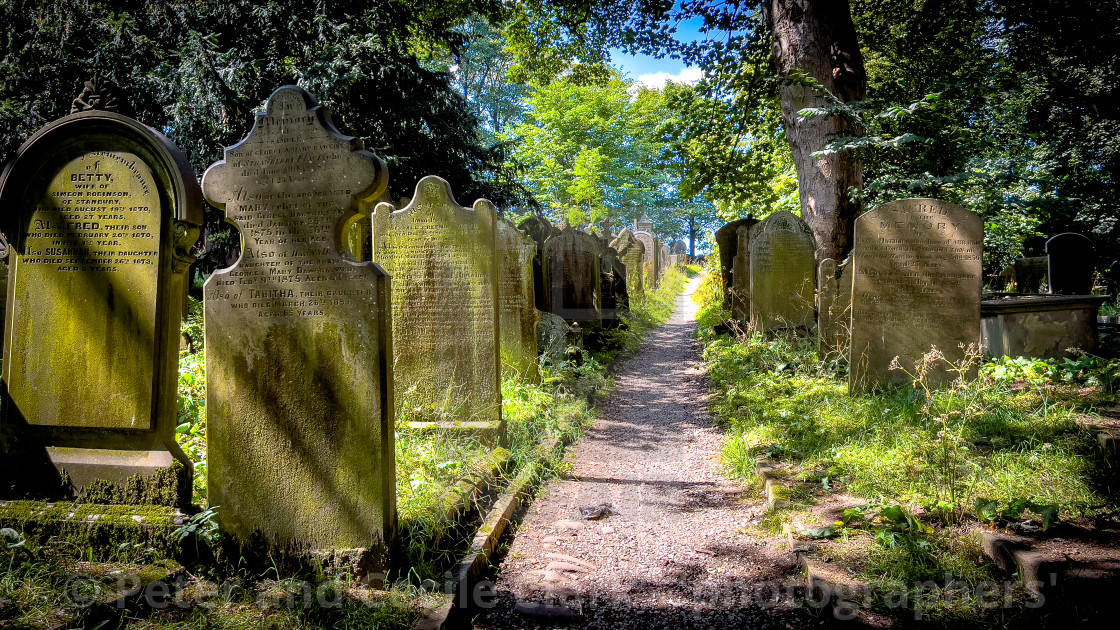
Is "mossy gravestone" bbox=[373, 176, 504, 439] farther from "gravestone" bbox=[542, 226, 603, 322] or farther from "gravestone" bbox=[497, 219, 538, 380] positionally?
"gravestone" bbox=[542, 226, 603, 322]

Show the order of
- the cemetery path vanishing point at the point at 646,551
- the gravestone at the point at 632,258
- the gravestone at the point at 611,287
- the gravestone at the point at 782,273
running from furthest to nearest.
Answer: the gravestone at the point at 632,258 → the gravestone at the point at 611,287 → the gravestone at the point at 782,273 → the cemetery path vanishing point at the point at 646,551

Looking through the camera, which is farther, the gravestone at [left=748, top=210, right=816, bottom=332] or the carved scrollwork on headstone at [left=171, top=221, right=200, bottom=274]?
the gravestone at [left=748, top=210, right=816, bottom=332]

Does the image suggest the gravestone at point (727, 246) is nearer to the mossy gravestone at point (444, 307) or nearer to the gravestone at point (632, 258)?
the gravestone at point (632, 258)

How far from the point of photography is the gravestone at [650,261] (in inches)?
940

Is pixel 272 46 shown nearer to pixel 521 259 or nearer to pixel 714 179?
pixel 521 259

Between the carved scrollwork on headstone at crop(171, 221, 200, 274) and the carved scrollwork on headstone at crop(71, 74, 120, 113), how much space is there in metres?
0.88

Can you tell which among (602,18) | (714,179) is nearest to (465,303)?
(714,179)

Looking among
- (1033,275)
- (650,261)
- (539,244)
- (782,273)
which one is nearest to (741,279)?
(782,273)

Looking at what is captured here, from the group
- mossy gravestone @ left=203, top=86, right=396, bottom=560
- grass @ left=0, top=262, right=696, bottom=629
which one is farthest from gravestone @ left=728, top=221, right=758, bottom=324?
mossy gravestone @ left=203, top=86, right=396, bottom=560

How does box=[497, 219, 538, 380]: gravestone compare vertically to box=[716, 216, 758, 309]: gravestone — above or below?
below

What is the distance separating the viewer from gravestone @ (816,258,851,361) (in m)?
7.45

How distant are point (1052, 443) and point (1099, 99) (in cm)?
1615

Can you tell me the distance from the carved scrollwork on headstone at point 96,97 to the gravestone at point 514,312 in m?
4.53

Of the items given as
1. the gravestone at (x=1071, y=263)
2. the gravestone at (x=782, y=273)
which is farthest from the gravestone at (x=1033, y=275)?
the gravestone at (x=782, y=273)
